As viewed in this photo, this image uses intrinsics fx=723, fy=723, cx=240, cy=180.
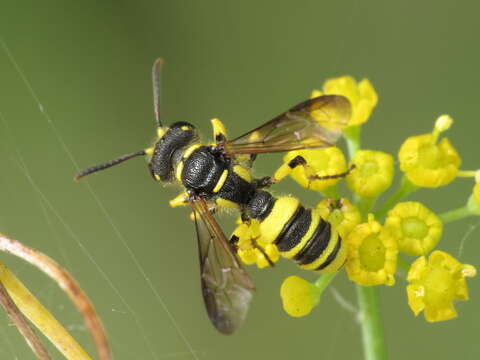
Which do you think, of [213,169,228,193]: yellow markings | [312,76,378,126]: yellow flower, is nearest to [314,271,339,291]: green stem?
[213,169,228,193]: yellow markings

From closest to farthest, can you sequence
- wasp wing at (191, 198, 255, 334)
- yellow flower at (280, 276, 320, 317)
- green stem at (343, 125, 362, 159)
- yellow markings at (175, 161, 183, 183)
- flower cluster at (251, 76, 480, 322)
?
wasp wing at (191, 198, 255, 334) < flower cluster at (251, 76, 480, 322) < yellow flower at (280, 276, 320, 317) < yellow markings at (175, 161, 183, 183) < green stem at (343, 125, 362, 159)

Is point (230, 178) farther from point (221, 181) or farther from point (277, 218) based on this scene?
point (277, 218)

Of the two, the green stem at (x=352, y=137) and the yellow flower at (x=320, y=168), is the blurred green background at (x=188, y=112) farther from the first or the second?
the yellow flower at (x=320, y=168)

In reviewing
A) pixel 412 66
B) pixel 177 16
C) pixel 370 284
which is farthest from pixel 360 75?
pixel 370 284

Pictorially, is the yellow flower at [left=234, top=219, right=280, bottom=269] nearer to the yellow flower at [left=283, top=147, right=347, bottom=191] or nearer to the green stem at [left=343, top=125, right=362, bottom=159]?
the yellow flower at [left=283, top=147, right=347, bottom=191]

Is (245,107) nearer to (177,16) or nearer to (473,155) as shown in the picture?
(177,16)

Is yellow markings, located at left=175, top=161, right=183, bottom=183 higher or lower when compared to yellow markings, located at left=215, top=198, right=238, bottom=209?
higher

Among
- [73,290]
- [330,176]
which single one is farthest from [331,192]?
[73,290]
